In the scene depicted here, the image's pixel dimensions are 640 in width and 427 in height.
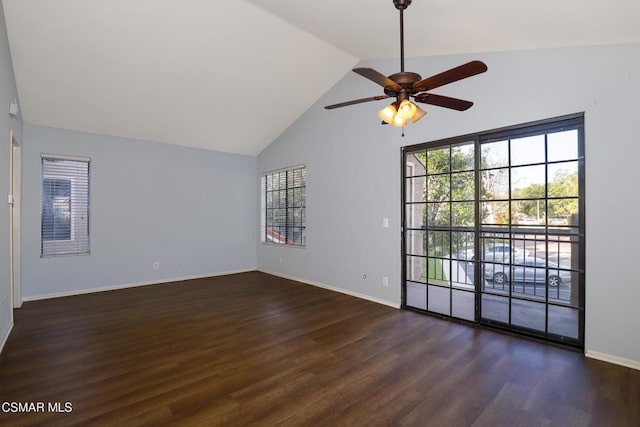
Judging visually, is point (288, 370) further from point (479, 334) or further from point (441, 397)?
point (479, 334)

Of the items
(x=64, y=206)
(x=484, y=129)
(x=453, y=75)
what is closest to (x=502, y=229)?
(x=484, y=129)

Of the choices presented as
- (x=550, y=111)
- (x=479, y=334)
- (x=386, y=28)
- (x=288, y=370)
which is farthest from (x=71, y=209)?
(x=550, y=111)

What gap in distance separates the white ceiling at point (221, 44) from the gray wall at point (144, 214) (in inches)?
17.7

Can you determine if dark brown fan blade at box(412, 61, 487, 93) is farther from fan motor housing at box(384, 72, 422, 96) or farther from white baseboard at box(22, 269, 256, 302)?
white baseboard at box(22, 269, 256, 302)

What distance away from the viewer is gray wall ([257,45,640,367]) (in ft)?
8.70

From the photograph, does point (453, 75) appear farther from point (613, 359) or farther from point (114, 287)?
point (114, 287)

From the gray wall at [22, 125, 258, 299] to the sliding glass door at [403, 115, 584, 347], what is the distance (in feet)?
13.0

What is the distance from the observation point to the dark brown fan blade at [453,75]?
1.93m

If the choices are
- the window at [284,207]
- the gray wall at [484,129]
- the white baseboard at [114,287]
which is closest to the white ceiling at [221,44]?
the gray wall at [484,129]

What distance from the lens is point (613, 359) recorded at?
8.88 ft

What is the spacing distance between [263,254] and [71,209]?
3490mm

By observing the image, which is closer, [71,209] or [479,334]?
[479,334]

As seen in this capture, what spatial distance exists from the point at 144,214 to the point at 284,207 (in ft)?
8.49

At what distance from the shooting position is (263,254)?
22.9 ft
